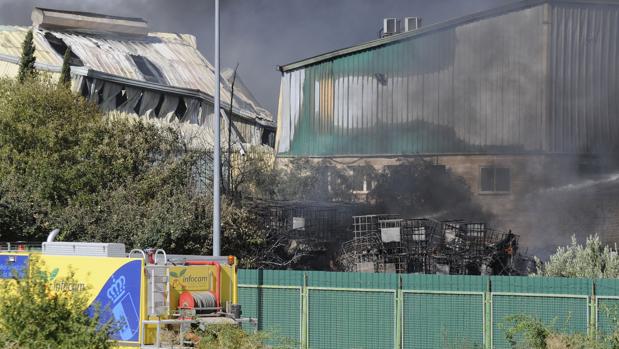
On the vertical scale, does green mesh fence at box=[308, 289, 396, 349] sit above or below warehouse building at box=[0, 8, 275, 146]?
below

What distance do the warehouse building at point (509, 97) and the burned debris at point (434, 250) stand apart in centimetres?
246

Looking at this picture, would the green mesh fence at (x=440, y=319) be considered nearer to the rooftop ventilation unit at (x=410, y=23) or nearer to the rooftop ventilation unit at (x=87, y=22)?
the rooftop ventilation unit at (x=410, y=23)

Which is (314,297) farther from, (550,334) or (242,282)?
(550,334)

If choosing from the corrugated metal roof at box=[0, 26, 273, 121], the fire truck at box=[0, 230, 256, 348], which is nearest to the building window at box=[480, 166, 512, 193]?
the fire truck at box=[0, 230, 256, 348]

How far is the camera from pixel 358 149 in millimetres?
36125

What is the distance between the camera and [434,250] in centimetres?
3005

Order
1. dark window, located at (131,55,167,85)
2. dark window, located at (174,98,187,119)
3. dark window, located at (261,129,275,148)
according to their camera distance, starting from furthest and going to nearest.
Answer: dark window, located at (261,129,275,148)
dark window, located at (131,55,167,85)
dark window, located at (174,98,187,119)

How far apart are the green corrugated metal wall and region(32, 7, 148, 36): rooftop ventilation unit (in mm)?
37131

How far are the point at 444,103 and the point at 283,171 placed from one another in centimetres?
651

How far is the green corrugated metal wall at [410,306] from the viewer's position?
20828 mm

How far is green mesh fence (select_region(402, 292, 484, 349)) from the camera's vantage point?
21.3 m

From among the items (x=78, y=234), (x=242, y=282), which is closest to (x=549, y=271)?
(x=242, y=282)

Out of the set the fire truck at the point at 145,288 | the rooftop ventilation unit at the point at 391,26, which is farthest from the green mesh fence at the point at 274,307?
the rooftop ventilation unit at the point at 391,26

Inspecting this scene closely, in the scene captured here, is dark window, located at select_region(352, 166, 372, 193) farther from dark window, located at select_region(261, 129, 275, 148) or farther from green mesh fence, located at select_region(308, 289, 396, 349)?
dark window, located at select_region(261, 129, 275, 148)
